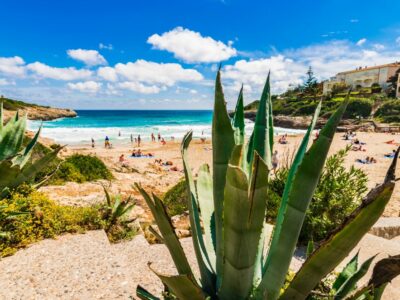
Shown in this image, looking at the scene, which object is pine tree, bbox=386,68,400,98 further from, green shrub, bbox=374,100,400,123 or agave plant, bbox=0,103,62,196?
agave plant, bbox=0,103,62,196

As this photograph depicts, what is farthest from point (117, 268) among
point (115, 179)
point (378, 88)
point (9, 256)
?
point (378, 88)

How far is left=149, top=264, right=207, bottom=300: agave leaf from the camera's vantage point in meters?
1.53

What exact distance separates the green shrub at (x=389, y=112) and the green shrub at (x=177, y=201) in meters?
51.9

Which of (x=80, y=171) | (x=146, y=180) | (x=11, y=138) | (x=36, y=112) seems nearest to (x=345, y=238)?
(x=11, y=138)

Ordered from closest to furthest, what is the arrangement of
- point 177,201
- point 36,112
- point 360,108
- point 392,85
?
point 177,201 < point 360,108 < point 392,85 < point 36,112

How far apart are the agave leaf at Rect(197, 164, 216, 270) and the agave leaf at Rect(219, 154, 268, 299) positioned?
17.8 inches

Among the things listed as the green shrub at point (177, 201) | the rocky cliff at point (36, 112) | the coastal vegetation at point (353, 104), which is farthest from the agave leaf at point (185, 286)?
the rocky cliff at point (36, 112)

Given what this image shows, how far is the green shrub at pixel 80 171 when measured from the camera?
908 cm

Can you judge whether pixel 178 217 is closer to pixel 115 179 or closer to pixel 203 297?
pixel 203 297

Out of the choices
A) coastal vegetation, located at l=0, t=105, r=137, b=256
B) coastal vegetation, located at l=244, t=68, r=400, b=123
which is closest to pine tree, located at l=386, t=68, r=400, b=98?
coastal vegetation, located at l=244, t=68, r=400, b=123

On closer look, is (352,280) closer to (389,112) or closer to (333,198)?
(333,198)

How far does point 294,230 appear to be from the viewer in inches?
58.5

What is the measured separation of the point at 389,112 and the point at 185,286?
61457 mm

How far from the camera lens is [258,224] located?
4.68 feet
